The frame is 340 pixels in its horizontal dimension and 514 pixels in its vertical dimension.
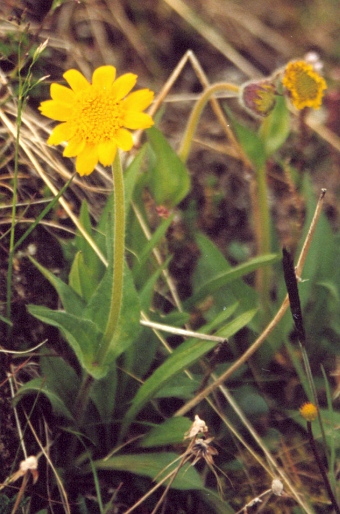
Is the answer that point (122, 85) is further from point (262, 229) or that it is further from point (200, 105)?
point (262, 229)

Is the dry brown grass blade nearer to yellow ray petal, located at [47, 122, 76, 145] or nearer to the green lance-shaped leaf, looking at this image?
the green lance-shaped leaf

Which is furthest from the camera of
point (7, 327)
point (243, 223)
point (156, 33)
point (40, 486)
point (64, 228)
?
point (156, 33)

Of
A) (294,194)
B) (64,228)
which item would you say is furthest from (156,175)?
(294,194)

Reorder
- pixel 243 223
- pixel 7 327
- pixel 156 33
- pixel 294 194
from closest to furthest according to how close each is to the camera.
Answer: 1. pixel 7 327
2. pixel 294 194
3. pixel 243 223
4. pixel 156 33

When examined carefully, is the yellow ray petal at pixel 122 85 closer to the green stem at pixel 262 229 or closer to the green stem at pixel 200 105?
the green stem at pixel 200 105

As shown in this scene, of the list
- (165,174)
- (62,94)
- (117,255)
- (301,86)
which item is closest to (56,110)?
(62,94)

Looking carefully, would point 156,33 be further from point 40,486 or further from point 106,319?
point 40,486
